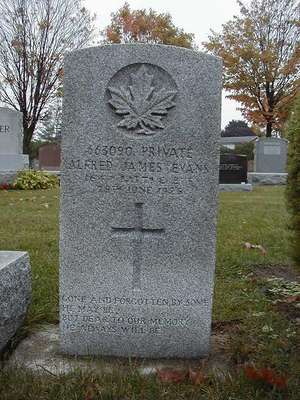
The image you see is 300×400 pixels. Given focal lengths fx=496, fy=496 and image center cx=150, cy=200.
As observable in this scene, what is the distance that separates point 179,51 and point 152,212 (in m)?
0.99

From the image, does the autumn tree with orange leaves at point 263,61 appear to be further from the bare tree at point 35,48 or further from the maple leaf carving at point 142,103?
the maple leaf carving at point 142,103

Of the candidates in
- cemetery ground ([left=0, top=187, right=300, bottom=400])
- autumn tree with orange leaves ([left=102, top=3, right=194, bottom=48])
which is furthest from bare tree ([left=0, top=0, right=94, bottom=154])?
cemetery ground ([left=0, top=187, right=300, bottom=400])

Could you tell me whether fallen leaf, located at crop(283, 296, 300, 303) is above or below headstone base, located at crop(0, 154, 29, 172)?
below

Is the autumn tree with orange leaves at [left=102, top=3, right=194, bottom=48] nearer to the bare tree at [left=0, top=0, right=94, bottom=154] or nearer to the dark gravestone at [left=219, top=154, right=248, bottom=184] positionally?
the bare tree at [left=0, top=0, right=94, bottom=154]

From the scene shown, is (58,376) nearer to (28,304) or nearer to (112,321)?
(112,321)

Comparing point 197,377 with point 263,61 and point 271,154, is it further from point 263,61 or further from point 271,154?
point 263,61

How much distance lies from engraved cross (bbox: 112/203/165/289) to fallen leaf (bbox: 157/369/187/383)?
0.62 metres

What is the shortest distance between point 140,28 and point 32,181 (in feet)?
68.5

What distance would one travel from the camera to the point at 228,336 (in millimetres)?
3439

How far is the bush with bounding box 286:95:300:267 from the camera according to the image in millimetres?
3607

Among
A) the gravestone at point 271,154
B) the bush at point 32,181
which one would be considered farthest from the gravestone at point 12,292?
the gravestone at point 271,154

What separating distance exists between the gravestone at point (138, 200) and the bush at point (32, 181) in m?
11.0

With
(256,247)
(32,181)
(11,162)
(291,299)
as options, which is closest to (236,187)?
(32,181)

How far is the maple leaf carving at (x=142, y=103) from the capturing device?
297cm
